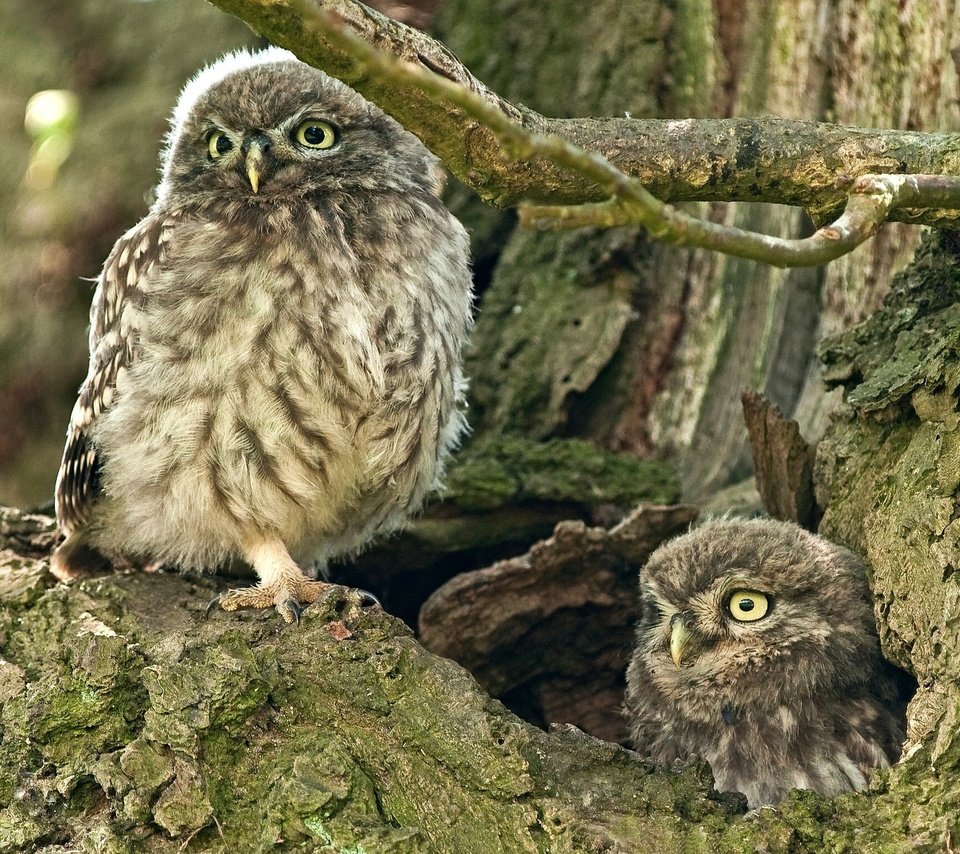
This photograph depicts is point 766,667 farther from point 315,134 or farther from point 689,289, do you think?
point 315,134

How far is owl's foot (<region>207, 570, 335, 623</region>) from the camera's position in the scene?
3451mm

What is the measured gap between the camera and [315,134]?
13.1ft

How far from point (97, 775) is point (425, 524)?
5.84 ft

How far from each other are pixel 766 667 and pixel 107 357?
220 cm

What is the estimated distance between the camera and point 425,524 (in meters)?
Result: 4.31

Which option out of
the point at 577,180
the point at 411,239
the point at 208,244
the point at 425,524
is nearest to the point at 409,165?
the point at 411,239

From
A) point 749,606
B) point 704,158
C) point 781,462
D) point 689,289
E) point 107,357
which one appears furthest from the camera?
point 689,289

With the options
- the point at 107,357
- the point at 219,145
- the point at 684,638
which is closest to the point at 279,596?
the point at 107,357

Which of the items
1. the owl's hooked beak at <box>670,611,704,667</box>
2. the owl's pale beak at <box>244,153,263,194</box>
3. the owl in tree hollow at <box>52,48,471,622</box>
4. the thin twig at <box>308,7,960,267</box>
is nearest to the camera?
the thin twig at <box>308,7,960,267</box>

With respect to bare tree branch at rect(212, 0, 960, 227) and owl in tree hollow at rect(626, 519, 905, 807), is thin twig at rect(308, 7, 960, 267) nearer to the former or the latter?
bare tree branch at rect(212, 0, 960, 227)

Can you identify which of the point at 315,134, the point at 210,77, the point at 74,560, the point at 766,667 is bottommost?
the point at 74,560

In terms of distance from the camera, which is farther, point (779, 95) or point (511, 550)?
point (779, 95)

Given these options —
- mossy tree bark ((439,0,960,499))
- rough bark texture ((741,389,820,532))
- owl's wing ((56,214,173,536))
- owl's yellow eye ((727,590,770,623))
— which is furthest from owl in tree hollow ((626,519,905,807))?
owl's wing ((56,214,173,536))

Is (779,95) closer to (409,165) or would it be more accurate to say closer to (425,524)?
(409,165)
